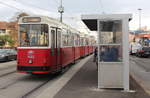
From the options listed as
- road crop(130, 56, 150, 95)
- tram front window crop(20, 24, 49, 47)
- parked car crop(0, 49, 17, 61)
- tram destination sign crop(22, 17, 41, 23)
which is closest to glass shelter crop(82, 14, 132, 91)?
road crop(130, 56, 150, 95)

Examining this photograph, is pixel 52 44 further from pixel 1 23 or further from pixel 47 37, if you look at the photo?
pixel 1 23

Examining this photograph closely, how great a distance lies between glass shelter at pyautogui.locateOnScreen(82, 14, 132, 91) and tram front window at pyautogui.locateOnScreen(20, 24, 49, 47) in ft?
9.69

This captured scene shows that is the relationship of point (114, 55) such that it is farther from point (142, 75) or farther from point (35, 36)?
point (142, 75)

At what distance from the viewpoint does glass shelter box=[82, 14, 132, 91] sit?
10.2 meters

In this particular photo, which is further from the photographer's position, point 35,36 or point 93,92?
point 35,36

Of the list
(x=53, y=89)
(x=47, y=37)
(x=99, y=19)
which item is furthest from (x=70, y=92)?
(x=47, y=37)

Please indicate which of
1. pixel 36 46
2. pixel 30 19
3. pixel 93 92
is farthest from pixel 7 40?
pixel 93 92

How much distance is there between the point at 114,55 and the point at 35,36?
13.9ft

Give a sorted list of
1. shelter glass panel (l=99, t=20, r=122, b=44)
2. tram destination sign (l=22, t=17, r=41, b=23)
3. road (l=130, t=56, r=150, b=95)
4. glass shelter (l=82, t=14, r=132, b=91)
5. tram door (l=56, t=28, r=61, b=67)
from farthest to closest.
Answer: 1. tram door (l=56, t=28, r=61, b=67)
2. tram destination sign (l=22, t=17, r=41, b=23)
3. road (l=130, t=56, r=150, b=95)
4. shelter glass panel (l=99, t=20, r=122, b=44)
5. glass shelter (l=82, t=14, r=132, b=91)

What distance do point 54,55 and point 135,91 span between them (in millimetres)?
5021

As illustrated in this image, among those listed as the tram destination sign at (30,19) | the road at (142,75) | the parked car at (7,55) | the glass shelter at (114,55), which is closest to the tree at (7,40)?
the parked car at (7,55)

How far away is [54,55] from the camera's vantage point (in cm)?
1348

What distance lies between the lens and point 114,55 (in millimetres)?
10414

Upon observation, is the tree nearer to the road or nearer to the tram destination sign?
the road
